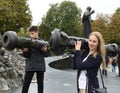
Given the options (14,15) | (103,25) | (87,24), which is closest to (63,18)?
(103,25)

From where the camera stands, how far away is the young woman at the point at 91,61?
6348 millimetres

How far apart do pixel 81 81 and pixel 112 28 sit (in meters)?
86.3

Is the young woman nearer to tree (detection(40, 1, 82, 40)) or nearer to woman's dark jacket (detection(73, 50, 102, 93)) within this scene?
woman's dark jacket (detection(73, 50, 102, 93))

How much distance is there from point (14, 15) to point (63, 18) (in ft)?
153

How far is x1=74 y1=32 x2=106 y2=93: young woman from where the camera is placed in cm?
635

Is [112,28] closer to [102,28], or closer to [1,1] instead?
[102,28]

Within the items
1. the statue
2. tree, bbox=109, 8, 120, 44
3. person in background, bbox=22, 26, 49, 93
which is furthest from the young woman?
tree, bbox=109, 8, 120, 44

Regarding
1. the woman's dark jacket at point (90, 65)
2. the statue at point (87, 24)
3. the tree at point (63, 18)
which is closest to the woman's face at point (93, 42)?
the woman's dark jacket at point (90, 65)

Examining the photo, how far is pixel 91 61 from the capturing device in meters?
6.39

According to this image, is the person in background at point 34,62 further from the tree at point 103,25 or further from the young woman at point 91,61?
the tree at point 103,25

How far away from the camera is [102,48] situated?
6367 millimetres

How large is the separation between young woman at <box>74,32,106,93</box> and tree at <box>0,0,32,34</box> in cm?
5629

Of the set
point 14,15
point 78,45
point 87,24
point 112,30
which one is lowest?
point 112,30

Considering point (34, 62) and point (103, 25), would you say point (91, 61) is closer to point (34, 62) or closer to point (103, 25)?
point (34, 62)
